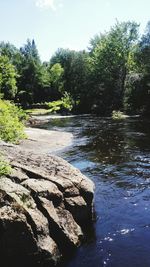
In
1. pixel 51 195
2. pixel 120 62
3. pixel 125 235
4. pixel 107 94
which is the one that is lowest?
pixel 125 235

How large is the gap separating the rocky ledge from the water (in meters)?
0.83

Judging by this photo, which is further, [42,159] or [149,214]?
[42,159]

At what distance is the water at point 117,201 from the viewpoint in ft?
40.8

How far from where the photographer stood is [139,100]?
71250 millimetres

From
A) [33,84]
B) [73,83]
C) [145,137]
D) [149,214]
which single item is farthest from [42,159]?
[33,84]

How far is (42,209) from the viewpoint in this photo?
12.7 m

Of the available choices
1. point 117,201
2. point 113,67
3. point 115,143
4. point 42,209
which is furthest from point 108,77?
point 42,209

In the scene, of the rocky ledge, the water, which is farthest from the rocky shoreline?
the water

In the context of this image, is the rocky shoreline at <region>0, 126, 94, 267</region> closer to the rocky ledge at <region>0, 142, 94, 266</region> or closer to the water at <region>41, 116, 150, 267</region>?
the rocky ledge at <region>0, 142, 94, 266</region>

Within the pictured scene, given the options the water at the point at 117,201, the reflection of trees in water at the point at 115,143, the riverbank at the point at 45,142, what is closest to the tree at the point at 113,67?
the reflection of trees in water at the point at 115,143

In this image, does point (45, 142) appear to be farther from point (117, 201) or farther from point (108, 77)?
point (108, 77)

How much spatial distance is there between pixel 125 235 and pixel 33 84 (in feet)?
331

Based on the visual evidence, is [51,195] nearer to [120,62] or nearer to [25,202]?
[25,202]

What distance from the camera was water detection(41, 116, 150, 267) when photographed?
40.8 ft
